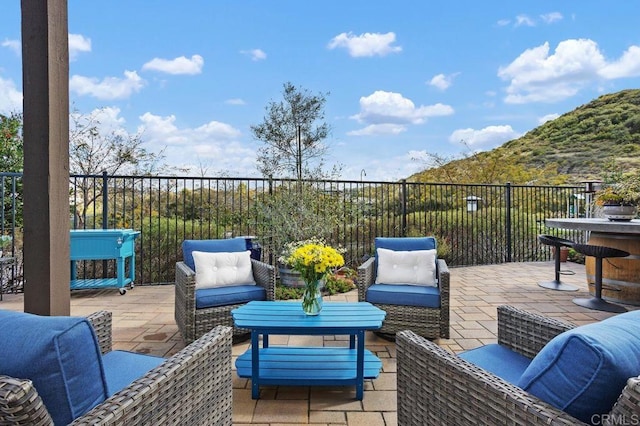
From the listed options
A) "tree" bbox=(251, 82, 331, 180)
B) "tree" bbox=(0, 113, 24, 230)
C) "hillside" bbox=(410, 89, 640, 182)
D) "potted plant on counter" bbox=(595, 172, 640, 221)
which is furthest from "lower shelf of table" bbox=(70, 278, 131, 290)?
"hillside" bbox=(410, 89, 640, 182)

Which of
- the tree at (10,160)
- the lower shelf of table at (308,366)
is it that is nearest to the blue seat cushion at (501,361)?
the lower shelf of table at (308,366)

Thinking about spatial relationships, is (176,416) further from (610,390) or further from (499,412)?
(610,390)

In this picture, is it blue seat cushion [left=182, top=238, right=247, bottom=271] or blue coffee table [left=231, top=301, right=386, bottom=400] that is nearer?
blue coffee table [left=231, top=301, right=386, bottom=400]

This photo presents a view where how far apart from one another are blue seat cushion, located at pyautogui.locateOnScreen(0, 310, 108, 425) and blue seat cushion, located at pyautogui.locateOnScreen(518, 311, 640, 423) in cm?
117

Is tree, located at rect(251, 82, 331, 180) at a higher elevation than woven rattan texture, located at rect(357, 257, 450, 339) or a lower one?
higher

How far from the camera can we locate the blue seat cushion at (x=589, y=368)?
2.78 ft

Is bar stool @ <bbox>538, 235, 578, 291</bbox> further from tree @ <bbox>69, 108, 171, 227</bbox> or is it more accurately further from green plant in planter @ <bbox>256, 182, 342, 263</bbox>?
tree @ <bbox>69, 108, 171, 227</bbox>

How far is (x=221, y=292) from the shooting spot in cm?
300

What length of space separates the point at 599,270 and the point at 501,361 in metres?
3.36

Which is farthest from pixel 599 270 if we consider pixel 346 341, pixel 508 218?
pixel 508 218

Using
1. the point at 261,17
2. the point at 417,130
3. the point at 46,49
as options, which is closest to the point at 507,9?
the point at 417,130

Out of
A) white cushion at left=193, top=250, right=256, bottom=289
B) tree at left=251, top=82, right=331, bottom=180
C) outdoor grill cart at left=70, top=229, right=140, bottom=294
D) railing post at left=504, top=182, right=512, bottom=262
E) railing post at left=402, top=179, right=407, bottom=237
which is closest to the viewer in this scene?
white cushion at left=193, top=250, right=256, bottom=289

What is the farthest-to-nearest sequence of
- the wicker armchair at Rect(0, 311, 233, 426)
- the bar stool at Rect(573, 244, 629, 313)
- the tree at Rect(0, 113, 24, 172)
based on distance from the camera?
the tree at Rect(0, 113, 24, 172) → the bar stool at Rect(573, 244, 629, 313) → the wicker armchair at Rect(0, 311, 233, 426)

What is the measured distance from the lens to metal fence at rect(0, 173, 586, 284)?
5273 millimetres
